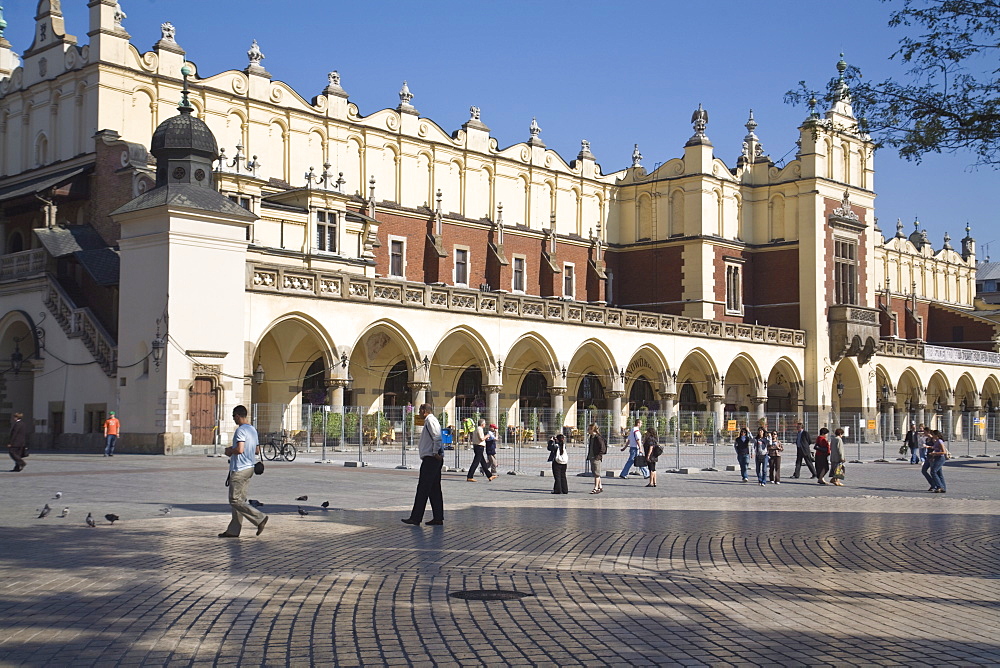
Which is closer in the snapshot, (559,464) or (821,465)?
(559,464)

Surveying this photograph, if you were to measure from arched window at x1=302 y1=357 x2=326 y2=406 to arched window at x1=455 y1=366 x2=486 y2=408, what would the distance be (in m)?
7.25

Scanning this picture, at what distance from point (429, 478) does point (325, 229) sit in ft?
94.1

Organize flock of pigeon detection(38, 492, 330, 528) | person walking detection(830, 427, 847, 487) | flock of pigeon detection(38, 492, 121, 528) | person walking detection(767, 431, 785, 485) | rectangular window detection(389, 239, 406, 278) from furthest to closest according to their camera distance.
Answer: rectangular window detection(389, 239, 406, 278)
person walking detection(767, 431, 785, 485)
person walking detection(830, 427, 847, 487)
flock of pigeon detection(38, 492, 330, 528)
flock of pigeon detection(38, 492, 121, 528)

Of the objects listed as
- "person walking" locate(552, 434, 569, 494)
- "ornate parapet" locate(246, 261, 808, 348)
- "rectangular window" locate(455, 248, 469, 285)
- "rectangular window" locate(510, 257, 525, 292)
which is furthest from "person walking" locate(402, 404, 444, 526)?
"rectangular window" locate(510, 257, 525, 292)

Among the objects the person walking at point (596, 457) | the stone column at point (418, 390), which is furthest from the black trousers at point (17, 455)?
the stone column at point (418, 390)

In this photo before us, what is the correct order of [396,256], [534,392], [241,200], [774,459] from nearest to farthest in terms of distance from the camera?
[774,459]
[241,200]
[396,256]
[534,392]

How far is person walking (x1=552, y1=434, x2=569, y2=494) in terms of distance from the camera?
923 inches

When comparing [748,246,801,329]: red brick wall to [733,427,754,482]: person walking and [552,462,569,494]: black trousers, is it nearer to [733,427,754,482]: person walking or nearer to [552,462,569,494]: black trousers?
[733,427,754,482]: person walking

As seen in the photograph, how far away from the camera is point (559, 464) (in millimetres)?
23531

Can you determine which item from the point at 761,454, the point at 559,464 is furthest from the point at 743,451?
the point at 559,464

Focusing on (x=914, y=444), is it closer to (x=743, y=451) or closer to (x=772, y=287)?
(x=743, y=451)

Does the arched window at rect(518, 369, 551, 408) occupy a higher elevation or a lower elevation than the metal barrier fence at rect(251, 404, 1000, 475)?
higher

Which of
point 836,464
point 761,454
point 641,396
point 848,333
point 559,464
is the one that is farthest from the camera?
point 848,333

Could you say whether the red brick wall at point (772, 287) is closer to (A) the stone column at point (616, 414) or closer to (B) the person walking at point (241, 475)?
(A) the stone column at point (616, 414)
